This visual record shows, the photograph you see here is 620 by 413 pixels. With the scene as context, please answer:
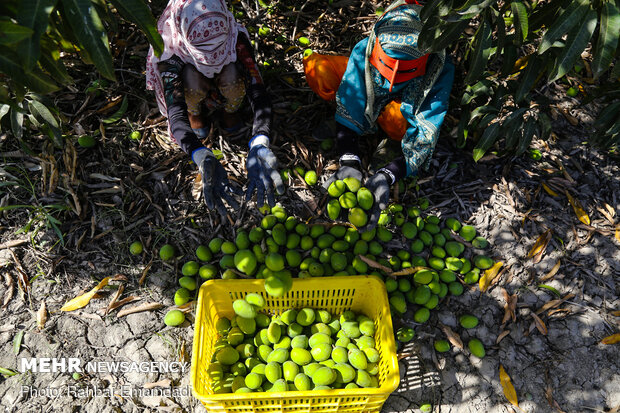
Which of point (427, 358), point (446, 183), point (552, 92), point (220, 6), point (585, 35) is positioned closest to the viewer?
point (585, 35)

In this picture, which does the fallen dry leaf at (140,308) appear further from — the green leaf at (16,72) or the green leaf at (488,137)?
the green leaf at (488,137)

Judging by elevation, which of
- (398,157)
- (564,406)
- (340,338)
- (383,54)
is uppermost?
(383,54)

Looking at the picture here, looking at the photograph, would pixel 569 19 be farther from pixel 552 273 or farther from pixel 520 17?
pixel 552 273

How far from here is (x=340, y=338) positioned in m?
2.47

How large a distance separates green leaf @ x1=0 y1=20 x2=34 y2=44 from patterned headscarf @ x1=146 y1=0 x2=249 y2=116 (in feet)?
3.76

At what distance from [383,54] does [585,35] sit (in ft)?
3.51

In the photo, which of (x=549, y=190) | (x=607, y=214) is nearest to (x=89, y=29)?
(x=549, y=190)

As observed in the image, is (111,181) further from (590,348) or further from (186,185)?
(590,348)

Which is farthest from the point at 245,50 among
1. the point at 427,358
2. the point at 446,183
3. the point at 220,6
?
the point at 427,358

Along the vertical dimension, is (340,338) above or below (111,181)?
below

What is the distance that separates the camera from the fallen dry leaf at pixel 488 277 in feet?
9.43

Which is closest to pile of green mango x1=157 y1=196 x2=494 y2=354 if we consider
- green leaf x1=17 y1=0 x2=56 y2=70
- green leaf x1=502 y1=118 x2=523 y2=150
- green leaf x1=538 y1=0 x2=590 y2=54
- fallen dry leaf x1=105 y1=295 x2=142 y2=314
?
fallen dry leaf x1=105 y1=295 x2=142 y2=314

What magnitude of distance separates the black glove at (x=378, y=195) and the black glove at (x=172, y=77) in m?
1.47

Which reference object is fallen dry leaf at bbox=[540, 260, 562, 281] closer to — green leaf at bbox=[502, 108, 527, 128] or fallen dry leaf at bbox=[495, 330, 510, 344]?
fallen dry leaf at bbox=[495, 330, 510, 344]
